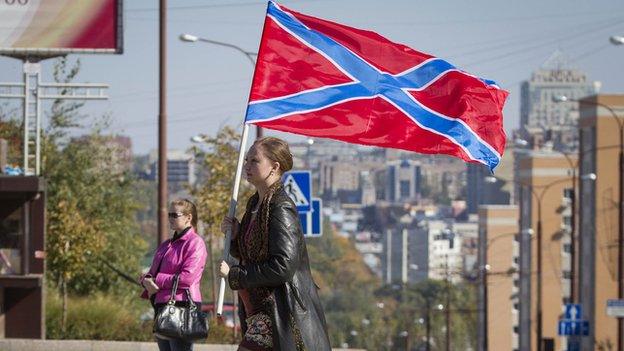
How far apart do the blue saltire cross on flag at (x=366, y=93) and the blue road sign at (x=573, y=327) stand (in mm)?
40140

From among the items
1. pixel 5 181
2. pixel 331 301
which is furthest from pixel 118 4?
pixel 331 301

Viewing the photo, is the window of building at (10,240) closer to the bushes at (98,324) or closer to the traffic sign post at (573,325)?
the bushes at (98,324)

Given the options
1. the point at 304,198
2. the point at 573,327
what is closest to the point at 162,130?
the point at 304,198

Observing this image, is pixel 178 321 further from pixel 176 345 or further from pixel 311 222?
pixel 311 222

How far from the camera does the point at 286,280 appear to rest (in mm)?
10180

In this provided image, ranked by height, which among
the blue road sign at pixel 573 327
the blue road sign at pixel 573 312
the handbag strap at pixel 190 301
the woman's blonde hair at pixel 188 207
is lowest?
the blue road sign at pixel 573 327

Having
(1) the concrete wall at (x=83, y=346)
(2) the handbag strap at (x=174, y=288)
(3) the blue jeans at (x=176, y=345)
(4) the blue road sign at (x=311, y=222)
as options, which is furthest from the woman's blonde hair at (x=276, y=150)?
(4) the blue road sign at (x=311, y=222)

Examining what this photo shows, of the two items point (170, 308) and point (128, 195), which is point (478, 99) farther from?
point (128, 195)

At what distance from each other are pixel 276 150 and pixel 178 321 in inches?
173

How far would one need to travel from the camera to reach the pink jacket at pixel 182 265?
14.3 m

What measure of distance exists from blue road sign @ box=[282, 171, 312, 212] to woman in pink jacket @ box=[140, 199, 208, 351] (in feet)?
43.4

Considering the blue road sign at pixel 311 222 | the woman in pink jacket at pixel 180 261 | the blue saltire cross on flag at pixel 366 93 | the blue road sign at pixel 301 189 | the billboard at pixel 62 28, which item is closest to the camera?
the blue saltire cross on flag at pixel 366 93

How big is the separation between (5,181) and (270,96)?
1785 centimetres

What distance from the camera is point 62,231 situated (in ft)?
135
